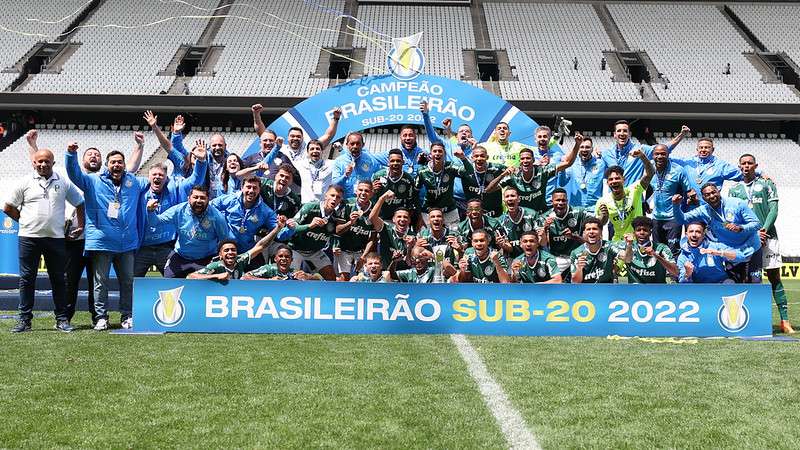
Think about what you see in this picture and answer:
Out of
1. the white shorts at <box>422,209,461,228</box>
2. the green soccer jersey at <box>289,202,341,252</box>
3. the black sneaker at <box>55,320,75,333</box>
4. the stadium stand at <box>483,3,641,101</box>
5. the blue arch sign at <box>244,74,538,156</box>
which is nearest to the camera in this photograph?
the black sneaker at <box>55,320,75,333</box>

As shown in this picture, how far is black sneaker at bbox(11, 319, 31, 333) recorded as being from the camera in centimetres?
700

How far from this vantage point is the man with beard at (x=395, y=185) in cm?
828

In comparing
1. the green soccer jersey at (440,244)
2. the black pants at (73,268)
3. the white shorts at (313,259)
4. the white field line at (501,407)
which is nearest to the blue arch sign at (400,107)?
the white shorts at (313,259)

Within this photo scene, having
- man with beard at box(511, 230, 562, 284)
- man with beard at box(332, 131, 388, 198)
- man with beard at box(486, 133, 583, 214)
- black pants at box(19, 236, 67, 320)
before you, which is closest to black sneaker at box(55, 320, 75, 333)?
black pants at box(19, 236, 67, 320)

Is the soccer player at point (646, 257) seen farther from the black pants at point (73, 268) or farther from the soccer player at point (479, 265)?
the black pants at point (73, 268)

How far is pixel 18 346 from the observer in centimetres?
613

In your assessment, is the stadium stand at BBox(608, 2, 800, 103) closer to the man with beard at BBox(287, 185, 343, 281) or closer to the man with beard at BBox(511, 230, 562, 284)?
the man with beard at BBox(511, 230, 562, 284)

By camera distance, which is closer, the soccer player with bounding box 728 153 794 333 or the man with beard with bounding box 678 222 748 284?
the man with beard with bounding box 678 222 748 284

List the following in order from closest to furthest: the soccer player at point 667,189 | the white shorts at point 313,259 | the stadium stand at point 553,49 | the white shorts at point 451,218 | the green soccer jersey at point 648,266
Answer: the green soccer jersey at point 648,266 < the white shorts at point 313,259 < the soccer player at point 667,189 < the white shorts at point 451,218 < the stadium stand at point 553,49

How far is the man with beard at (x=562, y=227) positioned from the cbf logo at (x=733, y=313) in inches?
62.7

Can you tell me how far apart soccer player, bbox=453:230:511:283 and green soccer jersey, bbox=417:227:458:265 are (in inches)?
6.3

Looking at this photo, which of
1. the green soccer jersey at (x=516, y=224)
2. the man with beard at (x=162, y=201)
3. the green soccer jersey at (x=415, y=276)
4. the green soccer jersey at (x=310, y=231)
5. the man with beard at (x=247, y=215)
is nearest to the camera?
the green soccer jersey at (x=415, y=276)

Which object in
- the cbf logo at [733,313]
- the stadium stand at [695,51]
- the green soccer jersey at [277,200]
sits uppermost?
the stadium stand at [695,51]

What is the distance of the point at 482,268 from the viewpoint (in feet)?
24.6
